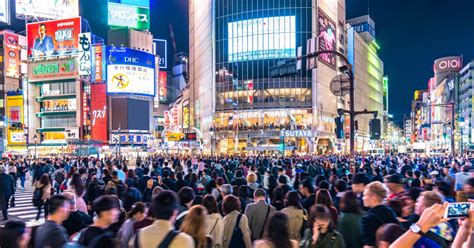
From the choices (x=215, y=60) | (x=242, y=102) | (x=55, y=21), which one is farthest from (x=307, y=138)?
(x=55, y=21)

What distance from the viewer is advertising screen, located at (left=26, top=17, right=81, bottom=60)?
3031 inches

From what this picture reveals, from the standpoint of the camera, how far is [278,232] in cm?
370

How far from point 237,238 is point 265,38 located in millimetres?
67839

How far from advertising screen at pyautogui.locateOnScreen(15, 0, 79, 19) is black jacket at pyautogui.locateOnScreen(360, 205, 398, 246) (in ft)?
300

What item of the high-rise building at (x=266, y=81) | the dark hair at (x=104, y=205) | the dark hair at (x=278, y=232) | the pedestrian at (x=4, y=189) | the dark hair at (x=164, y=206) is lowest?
the pedestrian at (x=4, y=189)

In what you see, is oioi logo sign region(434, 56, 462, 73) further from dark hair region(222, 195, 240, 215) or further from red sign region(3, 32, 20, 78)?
dark hair region(222, 195, 240, 215)

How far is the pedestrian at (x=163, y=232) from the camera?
3.63 meters

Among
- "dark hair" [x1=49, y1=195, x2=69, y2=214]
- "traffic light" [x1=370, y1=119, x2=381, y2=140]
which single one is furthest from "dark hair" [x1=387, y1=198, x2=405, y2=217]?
"traffic light" [x1=370, y1=119, x2=381, y2=140]

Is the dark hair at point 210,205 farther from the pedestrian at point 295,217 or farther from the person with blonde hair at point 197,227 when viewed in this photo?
the person with blonde hair at point 197,227

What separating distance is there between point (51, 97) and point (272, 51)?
42.7m

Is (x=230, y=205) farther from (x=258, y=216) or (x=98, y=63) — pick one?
(x=98, y=63)

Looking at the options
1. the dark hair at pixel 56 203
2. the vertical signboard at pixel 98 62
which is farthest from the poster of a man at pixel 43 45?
the dark hair at pixel 56 203

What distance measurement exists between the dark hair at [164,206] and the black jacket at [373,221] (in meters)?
2.01

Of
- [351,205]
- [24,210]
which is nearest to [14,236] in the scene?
[351,205]
